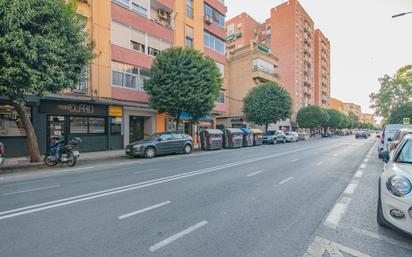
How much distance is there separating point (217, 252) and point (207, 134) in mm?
14160

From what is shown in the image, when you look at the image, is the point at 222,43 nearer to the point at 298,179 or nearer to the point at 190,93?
the point at 190,93

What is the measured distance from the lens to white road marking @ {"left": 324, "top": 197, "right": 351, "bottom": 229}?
3.43 meters

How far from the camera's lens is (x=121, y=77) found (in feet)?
51.9

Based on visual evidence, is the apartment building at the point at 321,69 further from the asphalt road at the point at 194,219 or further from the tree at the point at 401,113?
the asphalt road at the point at 194,219

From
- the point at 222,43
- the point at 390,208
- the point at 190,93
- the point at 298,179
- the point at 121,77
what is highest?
the point at 222,43

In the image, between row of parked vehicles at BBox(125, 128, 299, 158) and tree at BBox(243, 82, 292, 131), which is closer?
row of parked vehicles at BBox(125, 128, 299, 158)

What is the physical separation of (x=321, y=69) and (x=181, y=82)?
61.0 m

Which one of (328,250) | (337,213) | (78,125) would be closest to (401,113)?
(337,213)

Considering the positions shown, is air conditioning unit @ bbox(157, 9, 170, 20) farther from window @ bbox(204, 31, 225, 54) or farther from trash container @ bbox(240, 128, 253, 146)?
trash container @ bbox(240, 128, 253, 146)

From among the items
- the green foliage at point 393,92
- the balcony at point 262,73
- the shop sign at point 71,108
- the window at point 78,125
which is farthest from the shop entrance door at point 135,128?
the green foliage at point 393,92

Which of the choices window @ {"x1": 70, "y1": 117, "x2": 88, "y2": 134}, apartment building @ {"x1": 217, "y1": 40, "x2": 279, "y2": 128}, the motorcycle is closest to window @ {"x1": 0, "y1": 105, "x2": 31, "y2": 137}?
window @ {"x1": 70, "y1": 117, "x2": 88, "y2": 134}

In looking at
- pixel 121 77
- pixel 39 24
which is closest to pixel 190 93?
pixel 121 77

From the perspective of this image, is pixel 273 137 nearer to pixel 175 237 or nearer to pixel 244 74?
pixel 244 74

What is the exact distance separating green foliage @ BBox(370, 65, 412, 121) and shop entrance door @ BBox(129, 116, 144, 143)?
142 ft
